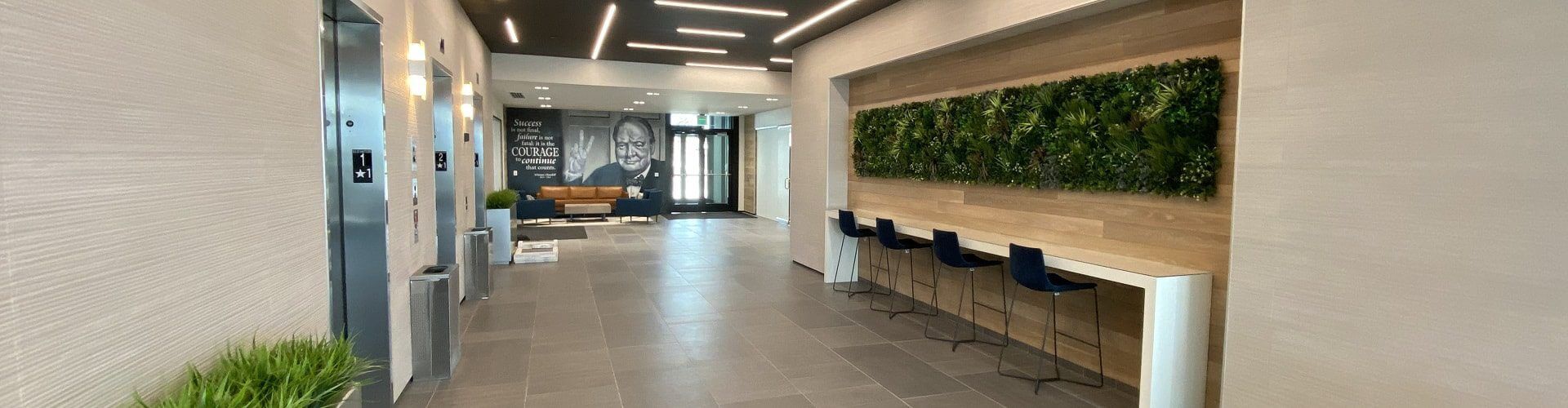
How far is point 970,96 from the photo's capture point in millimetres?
5602

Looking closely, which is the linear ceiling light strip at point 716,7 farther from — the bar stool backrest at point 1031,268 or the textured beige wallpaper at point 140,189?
the textured beige wallpaper at point 140,189

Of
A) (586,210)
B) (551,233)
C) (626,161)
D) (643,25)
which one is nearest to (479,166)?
(643,25)

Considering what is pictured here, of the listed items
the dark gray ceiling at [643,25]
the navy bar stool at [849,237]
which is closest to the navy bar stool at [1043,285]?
the navy bar stool at [849,237]

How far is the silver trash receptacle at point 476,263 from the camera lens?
264 inches

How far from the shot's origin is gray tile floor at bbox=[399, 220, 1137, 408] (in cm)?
412

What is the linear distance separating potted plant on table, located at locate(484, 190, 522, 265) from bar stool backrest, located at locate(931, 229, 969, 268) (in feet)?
17.8

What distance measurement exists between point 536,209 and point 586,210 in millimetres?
1269

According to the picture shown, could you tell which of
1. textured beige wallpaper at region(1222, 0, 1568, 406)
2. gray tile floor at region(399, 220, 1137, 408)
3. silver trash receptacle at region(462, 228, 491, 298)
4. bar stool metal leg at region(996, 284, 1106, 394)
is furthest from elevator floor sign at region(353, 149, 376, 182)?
textured beige wallpaper at region(1222, 0, 1568, 406)

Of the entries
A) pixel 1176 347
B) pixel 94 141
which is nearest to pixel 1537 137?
pixel 1176 347

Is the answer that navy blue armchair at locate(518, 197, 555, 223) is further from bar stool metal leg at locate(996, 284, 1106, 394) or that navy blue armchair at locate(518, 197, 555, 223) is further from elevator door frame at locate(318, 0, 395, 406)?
bar stool metal leg at locate(996, 284, 1106, 394)

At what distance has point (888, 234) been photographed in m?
6.09

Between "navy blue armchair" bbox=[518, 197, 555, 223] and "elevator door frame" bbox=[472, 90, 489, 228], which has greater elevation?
"elevator door frame" bbox=[472, 90, 489, 228]

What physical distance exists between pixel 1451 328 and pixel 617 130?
50.1 feet

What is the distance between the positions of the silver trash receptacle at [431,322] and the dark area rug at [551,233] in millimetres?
6577
